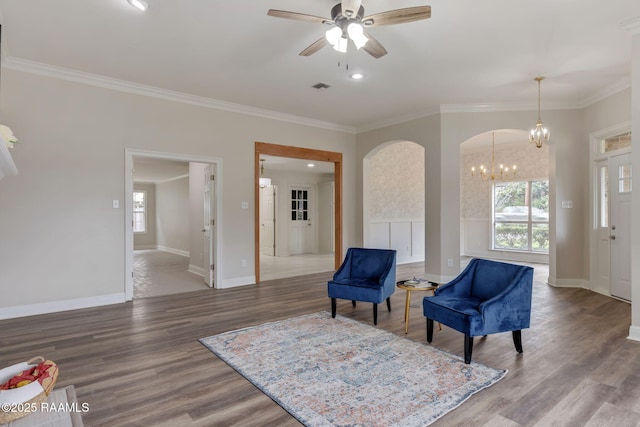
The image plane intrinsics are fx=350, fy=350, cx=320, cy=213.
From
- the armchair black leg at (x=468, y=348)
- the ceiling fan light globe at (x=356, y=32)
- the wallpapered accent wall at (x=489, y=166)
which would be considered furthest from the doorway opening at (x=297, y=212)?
the ceiling fan light globe at (x=356, y=32)

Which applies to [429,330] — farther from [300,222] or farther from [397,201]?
[300,222]

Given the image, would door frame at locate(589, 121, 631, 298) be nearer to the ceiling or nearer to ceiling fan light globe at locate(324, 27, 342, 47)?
the ceiling

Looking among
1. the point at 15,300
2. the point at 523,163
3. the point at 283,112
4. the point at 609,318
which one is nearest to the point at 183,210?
the point at 283,112

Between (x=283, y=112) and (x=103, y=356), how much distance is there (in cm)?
463

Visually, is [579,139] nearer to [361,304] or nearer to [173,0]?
[361,304]

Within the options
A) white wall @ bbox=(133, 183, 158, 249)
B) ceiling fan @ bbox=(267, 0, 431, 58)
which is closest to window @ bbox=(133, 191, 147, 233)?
white wall @ bbox=(133, 183, 158, 249)

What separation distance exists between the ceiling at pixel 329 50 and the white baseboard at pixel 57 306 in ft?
9.51

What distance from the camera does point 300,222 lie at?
11.1 m

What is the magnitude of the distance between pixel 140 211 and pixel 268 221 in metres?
5.32

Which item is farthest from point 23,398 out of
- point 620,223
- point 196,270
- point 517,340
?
point 620,223

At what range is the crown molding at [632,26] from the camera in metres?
3.29

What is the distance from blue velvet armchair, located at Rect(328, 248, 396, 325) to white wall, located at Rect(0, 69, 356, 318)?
2.98 metres

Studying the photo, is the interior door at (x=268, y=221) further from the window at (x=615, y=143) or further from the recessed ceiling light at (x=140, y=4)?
the window at (x=615, y=143)

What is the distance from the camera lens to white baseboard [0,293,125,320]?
4.15 m
